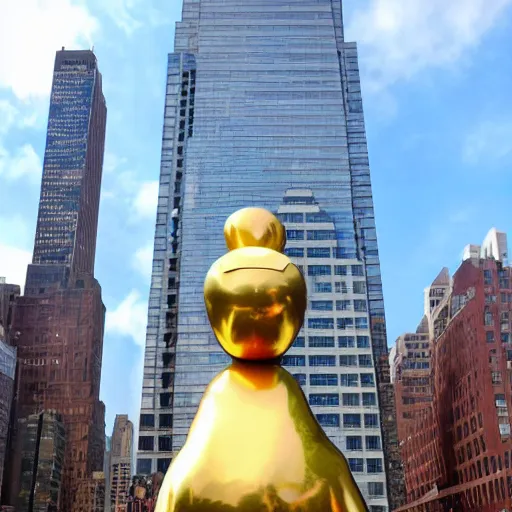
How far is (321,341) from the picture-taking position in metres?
34.2

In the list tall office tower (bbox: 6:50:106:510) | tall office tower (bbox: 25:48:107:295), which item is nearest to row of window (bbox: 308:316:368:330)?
tall office tower (bbox: 6:50:106:510)

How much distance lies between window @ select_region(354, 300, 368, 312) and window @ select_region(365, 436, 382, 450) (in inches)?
247

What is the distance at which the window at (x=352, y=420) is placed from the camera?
32469 millimetres

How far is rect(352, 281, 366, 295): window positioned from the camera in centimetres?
3556

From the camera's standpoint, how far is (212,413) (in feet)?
16.7

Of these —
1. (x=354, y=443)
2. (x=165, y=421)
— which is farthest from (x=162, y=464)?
(x=354, y=443)

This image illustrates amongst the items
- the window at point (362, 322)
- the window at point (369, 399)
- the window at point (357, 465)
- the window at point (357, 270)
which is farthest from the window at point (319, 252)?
the window at point (357, 465)

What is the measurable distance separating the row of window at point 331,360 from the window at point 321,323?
4.97 ft

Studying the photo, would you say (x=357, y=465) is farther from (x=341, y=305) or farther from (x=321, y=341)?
(x=341, y=305)

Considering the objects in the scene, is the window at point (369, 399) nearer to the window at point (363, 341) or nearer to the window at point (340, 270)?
the window at point (363, 341)

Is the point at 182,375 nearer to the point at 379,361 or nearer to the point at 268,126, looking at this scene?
the point at 379,361

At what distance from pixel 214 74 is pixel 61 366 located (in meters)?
19.3

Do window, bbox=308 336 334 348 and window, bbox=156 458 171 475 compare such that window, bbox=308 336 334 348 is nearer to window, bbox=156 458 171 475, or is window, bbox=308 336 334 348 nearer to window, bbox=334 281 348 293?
window, bbox=334 281 348 293

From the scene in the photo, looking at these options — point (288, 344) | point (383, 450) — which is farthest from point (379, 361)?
point (288, 344)
